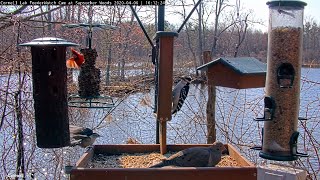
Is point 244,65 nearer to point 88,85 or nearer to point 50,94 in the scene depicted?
point 88,85

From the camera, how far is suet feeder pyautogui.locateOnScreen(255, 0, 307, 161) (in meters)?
2.06

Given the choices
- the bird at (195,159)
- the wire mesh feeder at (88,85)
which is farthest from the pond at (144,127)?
the bird at (195,159)

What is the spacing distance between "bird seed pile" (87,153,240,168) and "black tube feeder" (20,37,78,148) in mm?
294

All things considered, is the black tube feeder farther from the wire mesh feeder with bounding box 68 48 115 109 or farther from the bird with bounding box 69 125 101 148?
the bird with bounding box 69 125 101 148

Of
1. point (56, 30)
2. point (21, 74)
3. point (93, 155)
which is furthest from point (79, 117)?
point (93, 155)

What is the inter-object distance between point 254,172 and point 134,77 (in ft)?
11.6

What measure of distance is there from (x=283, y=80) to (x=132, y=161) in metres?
1.06

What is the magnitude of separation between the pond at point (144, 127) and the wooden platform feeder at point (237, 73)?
121 centimetres

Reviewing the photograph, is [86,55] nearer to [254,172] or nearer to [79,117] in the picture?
[254,172]

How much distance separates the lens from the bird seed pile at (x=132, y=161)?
261 cm

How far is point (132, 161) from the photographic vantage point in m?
2.71

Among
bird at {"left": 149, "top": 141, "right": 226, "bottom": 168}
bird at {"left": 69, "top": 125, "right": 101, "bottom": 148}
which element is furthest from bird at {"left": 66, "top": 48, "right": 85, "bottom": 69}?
bird at {"left": 149, "top": 141, "right": 226, "bottom": 168}

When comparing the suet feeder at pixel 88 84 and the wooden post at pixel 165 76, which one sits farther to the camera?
the suet feeder at pixel 88 84

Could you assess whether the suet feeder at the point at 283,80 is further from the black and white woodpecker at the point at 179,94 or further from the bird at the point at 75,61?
the bird at the point at 75,61
